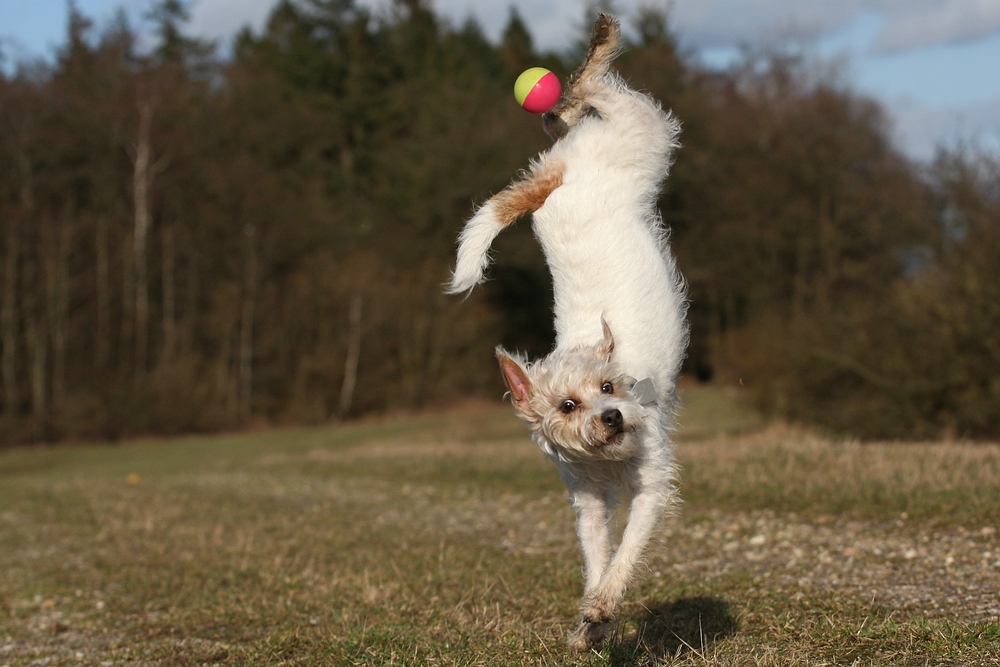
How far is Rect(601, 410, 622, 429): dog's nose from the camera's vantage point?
450cm

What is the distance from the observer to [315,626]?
5660 millimetres

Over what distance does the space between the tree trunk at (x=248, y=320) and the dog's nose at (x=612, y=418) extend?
104 feet

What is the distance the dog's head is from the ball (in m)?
1.69

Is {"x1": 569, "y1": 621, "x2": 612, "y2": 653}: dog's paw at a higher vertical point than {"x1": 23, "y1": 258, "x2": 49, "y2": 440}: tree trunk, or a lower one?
lower

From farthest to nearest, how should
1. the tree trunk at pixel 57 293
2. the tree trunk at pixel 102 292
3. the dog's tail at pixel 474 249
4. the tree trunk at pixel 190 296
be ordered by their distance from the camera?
the tree trunk at pixel 190 296 → the tree trunk at pixel 102 292 → the tree trunk at pixel 57 293 → the dog's tail at pixel 474 249

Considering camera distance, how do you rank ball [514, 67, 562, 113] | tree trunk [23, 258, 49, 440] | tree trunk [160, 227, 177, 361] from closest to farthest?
ball [514, 67, 562, 113] < tree trunk [23, 258, 49, 440] < tree trunk [160, 227, 177, 361]

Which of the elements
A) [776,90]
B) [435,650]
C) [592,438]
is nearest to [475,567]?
[435,650]

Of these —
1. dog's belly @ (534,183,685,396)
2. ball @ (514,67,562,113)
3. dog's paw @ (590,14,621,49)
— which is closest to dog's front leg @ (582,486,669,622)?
dog's belly @ (534,183,685,396)

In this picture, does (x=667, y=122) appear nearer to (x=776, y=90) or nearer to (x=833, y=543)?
(x=833, y=543)

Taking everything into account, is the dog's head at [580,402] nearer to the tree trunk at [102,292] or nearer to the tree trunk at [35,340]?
the tree trunk at [35,340]

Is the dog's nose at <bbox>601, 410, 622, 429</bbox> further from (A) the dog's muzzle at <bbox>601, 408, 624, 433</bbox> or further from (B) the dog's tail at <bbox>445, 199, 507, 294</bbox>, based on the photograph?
(B) the dog's tail at <bbox>445, 199, 507, 294</bbox>

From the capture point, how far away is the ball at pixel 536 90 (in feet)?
19.3

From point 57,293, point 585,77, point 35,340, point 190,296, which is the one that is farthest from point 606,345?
point 190,296

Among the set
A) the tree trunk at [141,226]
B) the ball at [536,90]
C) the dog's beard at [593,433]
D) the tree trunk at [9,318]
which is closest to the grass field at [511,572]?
the dog's beard at [593,433]
